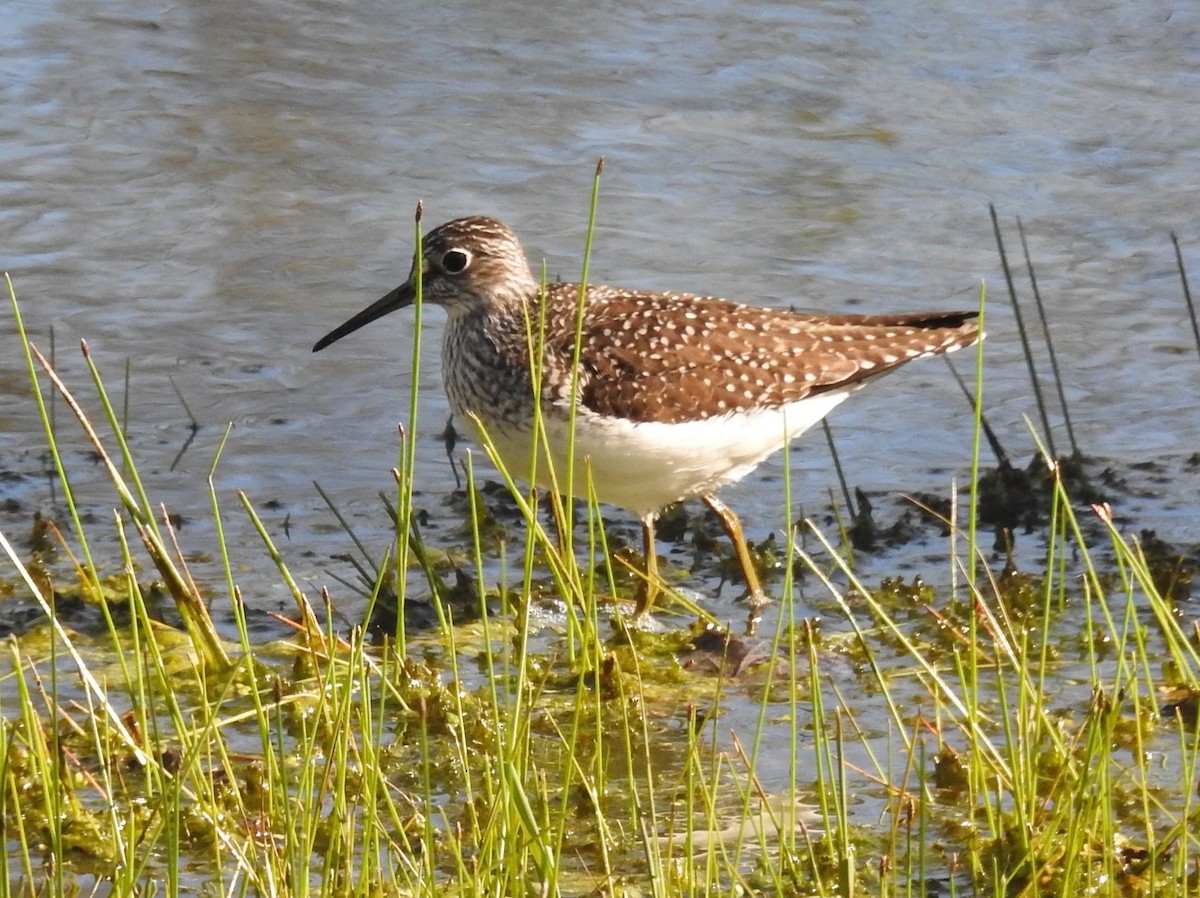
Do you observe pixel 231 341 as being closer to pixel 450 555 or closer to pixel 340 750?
pixel 450 555

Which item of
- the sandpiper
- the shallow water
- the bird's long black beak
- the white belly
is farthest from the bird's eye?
the shallow water

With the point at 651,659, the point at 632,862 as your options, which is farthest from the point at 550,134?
the point at 632,862

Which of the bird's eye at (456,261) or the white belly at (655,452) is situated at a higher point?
the bird's eye at (456,261)

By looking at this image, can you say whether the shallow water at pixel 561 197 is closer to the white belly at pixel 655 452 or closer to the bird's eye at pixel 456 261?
the white belly at pixel 655 452

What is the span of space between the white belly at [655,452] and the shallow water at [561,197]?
0.51 metres

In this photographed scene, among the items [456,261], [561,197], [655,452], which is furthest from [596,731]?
[561,197]

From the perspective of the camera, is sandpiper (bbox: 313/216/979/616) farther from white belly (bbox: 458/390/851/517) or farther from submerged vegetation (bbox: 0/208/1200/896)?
submerged vegetation (bbox: 0/208/1200/896)

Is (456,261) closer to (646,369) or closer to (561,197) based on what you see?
(646,369)

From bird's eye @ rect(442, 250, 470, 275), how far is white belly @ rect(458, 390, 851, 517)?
0.85 m

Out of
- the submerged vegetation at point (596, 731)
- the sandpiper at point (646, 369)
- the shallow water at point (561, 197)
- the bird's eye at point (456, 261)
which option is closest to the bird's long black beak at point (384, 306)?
the sandpiper at point (646, 369)

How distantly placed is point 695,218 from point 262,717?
23.3 ft

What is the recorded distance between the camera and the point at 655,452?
21.5ft

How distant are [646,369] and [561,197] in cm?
444

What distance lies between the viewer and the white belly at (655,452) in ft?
21.2
